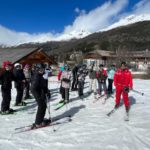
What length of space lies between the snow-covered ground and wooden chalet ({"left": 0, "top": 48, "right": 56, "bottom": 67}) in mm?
16942

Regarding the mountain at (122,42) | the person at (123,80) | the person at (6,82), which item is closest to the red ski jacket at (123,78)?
the person at (123,80)

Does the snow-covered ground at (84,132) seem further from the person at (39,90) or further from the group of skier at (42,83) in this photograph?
the group of skier at (42,83)

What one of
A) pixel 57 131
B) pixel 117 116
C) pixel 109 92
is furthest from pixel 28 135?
pixel 109 92

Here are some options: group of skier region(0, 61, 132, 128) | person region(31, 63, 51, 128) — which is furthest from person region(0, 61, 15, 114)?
person region(31, 63, 51, 128)

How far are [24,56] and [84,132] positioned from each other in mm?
21018

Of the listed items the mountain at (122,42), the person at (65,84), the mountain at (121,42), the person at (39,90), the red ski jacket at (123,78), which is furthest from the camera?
the mountain at (122,42)

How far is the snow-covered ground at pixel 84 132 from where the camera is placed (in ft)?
20.8

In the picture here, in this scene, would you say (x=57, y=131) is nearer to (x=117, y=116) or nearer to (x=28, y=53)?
(x=117, y=116)

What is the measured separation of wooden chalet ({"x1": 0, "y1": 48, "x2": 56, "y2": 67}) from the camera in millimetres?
27105

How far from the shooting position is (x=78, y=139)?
6.80 meters

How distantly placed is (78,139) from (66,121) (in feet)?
6.26

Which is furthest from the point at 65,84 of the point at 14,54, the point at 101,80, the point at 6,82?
the point at 14,54

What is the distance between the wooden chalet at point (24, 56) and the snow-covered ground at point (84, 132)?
16.9 metres

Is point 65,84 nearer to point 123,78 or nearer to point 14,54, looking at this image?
point 123,78
